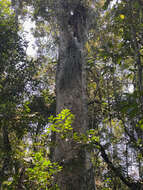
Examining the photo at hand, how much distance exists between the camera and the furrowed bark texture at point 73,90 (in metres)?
3.74

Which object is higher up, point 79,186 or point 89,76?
point 89,76

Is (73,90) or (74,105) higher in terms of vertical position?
(73,90)

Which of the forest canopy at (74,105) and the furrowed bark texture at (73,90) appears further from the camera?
the furrowed bark texture at (73,90)

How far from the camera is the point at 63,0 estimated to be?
655 centimetres

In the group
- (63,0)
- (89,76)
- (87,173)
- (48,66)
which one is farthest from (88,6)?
(87,173)

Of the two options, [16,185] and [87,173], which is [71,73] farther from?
[16,185]

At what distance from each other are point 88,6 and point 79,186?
17.0 feet

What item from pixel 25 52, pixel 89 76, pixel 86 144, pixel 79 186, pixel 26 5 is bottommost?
pixel 79 186

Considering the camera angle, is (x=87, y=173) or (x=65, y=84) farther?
(x=65, y=84)

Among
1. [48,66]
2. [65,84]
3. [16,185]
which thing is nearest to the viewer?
[16,185]

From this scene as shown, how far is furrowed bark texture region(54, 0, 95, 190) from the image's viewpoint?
374cm

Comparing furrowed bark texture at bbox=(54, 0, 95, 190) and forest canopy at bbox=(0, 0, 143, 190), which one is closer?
forest canopy at bbox=(0, 0, 143, 190)

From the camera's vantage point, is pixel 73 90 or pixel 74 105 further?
pixel 73 90

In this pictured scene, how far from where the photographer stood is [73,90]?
4.84 m
